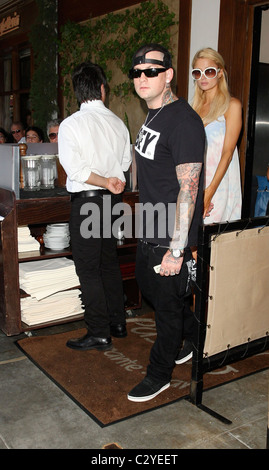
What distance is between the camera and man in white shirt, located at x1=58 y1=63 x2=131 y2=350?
9.29 ft

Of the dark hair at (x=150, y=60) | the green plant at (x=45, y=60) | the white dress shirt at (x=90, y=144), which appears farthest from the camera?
the green plant at (x=45, y=60)

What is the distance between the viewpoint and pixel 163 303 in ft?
7.89

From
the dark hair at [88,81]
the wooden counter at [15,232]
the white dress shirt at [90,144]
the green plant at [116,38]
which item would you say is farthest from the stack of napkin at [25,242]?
the green plant at [116,38]

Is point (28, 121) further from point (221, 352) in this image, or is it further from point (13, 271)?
point (221, 352)

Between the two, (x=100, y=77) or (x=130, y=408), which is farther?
(x=100, y=77)

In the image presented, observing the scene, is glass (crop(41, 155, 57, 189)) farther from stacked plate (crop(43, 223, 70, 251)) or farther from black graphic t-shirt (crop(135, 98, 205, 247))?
black graphic t-shirt (crop(135, 98, 205, 247))

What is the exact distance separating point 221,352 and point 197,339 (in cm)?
21

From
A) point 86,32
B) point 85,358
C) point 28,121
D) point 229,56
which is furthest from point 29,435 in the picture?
point 28,121

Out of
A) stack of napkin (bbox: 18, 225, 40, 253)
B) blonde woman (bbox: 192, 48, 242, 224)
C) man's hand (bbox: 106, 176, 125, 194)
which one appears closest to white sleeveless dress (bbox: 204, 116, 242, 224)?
blonde woman (bbox: 192, 48, 242, 224)

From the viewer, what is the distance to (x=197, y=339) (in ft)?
7.82

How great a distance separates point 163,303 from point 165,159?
2.38 ft

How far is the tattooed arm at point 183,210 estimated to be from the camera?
2.16 metres

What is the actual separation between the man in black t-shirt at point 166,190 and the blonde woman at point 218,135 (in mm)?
574

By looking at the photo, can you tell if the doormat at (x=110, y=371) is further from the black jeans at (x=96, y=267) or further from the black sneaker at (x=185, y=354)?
the black jeans at (x=96, y=267)
